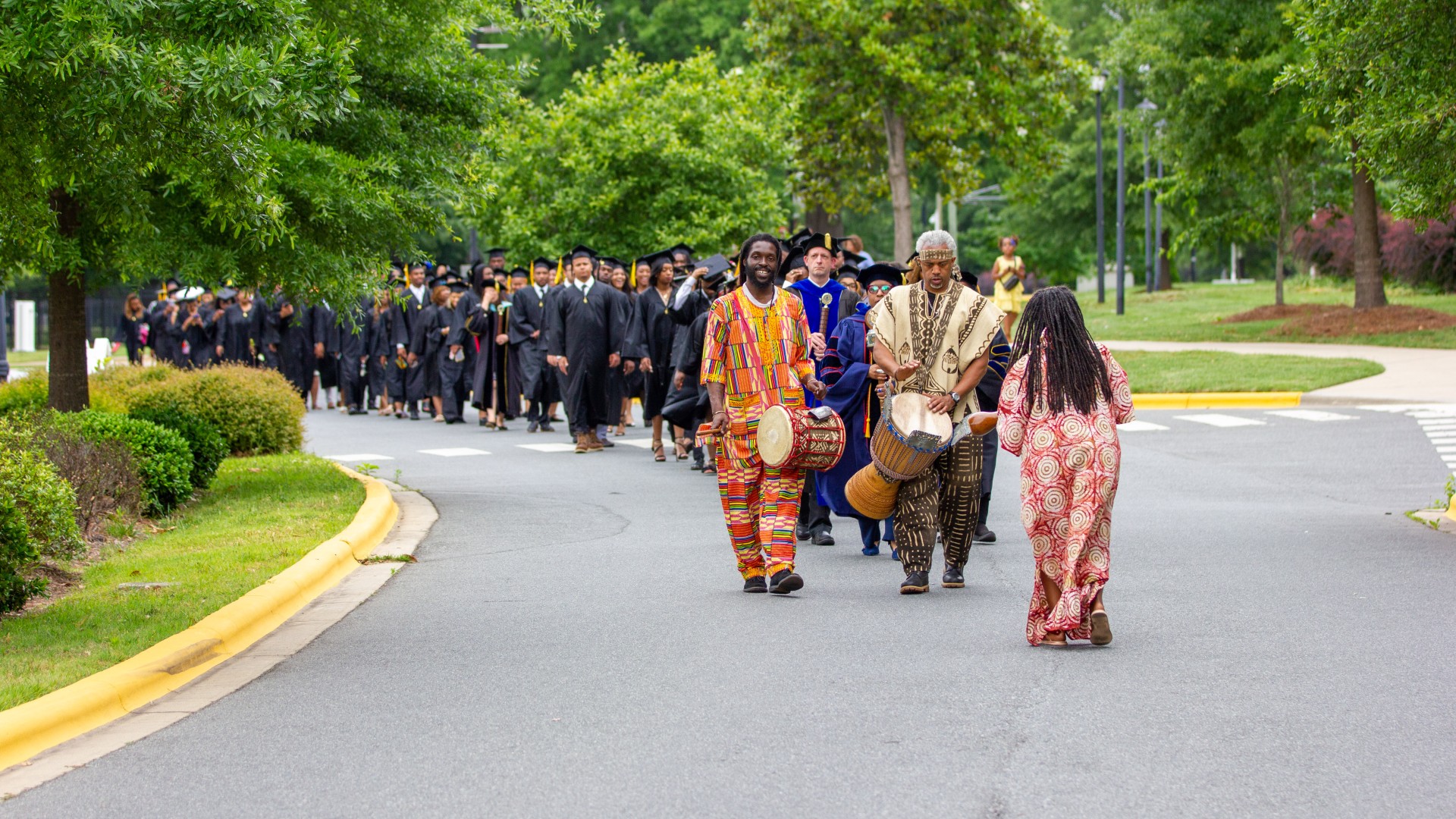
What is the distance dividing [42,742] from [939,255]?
4976 millimetres

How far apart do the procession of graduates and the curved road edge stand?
2279 millimetres

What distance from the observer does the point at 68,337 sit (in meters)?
13.4

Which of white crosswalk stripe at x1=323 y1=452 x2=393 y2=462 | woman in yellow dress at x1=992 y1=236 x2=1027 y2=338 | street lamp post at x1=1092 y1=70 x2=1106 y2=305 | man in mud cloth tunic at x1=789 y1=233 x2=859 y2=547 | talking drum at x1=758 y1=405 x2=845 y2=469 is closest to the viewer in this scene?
talking drum at x1=758 y1=405 x2=845 y2=469

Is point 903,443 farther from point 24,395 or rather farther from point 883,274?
point 24,395

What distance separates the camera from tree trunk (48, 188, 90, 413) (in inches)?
502

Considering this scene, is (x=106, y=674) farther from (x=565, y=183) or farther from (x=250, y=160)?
(x=565, y=183)

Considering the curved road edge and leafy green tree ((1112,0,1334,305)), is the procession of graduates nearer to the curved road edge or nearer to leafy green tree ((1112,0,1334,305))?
the curved road edge

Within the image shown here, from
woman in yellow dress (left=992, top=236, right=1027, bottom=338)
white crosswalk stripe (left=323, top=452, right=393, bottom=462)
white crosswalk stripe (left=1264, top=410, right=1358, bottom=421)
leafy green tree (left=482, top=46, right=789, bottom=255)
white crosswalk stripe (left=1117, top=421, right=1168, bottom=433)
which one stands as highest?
leafy green tree (left=482, top=46, right=789, bottom=255)

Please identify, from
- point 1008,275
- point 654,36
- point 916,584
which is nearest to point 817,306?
point 916,584

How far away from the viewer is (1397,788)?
5.21 meters

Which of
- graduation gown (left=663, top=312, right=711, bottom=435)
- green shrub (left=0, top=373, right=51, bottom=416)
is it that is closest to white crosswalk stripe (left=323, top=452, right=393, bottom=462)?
green shrub (left=0, top=373, right=51, bottom=416)

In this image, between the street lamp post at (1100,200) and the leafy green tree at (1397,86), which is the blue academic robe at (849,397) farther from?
the street lamp post at (1100,200)

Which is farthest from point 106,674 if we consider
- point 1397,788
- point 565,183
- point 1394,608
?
point 565,183

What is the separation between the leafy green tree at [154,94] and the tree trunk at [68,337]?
14.2ft
